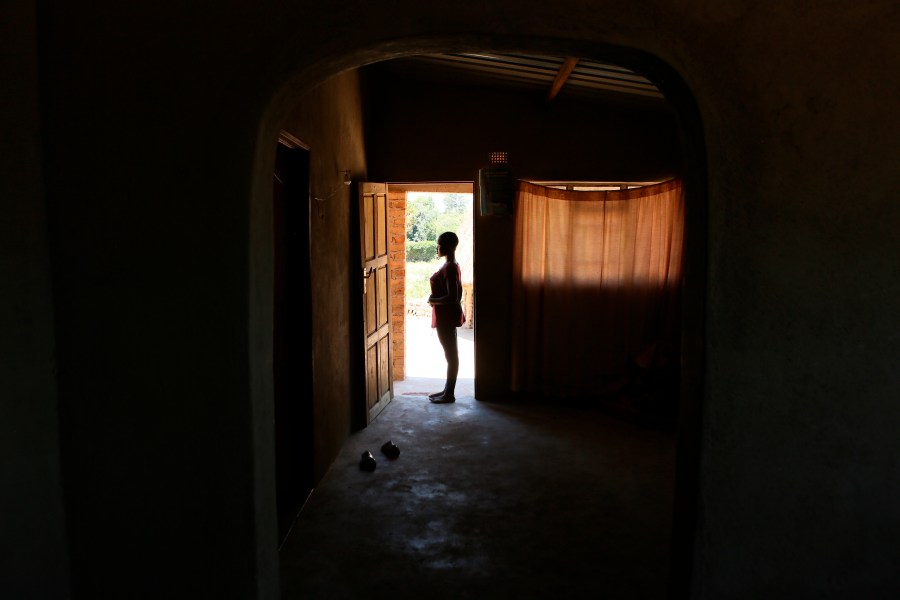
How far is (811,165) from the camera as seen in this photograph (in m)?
1.98

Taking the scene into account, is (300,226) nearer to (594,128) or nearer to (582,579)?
(582,579)

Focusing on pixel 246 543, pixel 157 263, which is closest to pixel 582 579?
pixel 246 543

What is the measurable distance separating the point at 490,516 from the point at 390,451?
3.87ft

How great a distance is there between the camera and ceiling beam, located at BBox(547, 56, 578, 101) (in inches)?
180

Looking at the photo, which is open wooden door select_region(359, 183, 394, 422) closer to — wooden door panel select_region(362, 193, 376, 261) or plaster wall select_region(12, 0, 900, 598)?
wooden door panel select_region(362, 193, 376, 261)

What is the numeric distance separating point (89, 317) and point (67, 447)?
449 mm

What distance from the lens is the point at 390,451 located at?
4707 mm

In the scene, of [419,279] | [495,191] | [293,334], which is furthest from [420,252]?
[293,334]

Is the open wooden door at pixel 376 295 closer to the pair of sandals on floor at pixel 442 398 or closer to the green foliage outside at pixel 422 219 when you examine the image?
the pair of sandals on floor at pixel 442 398

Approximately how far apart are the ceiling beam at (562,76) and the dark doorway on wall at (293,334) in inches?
79.7

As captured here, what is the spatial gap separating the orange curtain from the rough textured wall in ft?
5.70

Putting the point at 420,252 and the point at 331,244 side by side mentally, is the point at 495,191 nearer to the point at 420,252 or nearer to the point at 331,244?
the point at 331,244

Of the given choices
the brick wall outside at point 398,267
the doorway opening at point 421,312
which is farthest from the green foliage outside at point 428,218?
the brick wall outside at point 398,267

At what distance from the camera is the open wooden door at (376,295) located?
5.39 meters
